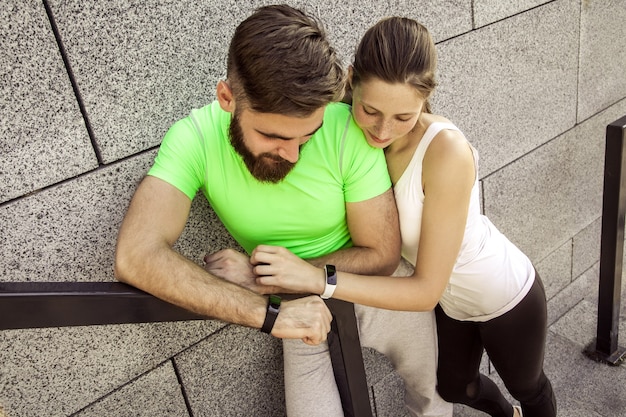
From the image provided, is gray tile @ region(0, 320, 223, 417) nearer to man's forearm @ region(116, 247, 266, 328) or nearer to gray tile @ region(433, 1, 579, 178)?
man's forearm @ region(116, 247, 266, 328)

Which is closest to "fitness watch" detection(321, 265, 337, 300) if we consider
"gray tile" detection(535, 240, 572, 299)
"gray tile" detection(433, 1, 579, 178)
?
"gray tile" detection(433, 1, 579, 178)

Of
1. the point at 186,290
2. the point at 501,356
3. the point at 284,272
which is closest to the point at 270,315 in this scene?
the point at 284,272

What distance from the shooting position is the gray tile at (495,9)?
3578 millimetres

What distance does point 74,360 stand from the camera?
242 cm

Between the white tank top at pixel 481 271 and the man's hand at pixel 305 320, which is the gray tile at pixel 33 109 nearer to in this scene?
the man's hand at pixel 305 320

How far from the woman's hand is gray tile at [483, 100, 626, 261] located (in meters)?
2.09

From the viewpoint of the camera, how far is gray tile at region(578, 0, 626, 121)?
4.43m

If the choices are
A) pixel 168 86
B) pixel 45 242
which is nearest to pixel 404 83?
pixel 168 86

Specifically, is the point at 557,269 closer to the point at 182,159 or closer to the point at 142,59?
the point at 182,159

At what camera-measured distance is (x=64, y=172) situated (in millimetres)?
2227

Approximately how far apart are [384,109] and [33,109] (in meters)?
1.23

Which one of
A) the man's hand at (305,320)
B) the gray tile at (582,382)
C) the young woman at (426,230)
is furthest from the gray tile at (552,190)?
the man's hand at (305,320)

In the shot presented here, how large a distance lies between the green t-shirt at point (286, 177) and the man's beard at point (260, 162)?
0.15 feet

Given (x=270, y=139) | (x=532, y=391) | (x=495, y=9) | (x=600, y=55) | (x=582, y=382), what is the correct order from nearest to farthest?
(x=270, y=139) → (x=532, y=391) → (x=495, y=9) → (x=582, y=382) → (x=600, y=55)
